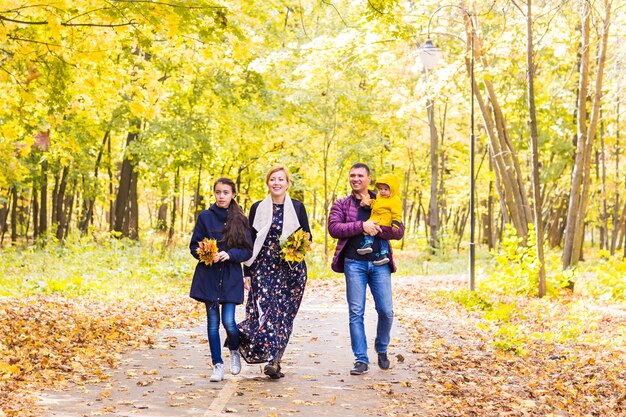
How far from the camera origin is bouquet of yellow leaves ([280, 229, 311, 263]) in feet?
24.1

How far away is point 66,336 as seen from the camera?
973 centimetres

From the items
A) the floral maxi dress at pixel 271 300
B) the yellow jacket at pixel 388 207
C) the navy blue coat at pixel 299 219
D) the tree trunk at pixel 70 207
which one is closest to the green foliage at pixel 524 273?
the yellow jacket at pixel 388 207

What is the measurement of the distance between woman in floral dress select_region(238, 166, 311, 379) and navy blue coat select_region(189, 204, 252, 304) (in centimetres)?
23

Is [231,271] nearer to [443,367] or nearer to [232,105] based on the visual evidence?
[443,367]

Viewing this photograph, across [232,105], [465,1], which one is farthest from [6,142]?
[232,105]

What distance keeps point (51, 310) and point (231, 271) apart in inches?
224

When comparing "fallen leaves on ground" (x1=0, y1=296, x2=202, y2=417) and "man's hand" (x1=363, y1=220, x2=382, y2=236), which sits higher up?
"man's hand" (x1=363, y1=220, x2=382, y2=236)

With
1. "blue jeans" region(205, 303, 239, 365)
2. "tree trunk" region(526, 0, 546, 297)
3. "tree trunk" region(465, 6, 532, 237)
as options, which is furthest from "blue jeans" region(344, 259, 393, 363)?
"tree trunk" region(465, 6, 532, 237)

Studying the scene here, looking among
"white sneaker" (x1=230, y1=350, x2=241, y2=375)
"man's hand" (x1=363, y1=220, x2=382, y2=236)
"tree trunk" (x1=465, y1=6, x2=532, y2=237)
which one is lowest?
"white sneaker" (x1=230, y1=350, x2=241, y2=375)

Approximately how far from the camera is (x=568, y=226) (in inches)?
718

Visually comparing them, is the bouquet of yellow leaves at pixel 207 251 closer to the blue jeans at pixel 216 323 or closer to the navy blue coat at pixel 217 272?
the navy blue coat at pixel 217 272

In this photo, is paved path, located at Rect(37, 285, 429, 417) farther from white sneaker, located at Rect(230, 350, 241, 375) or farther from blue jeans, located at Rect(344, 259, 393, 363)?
blue jeans, located at Rect(344, 259, 393, 363)

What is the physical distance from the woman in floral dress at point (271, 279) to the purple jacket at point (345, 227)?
0.34 metres

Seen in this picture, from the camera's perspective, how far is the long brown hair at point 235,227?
7285 millimetres
